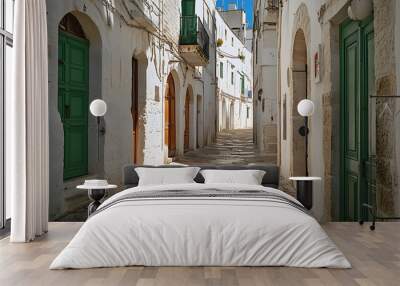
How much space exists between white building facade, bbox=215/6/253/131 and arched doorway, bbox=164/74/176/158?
3529 mm

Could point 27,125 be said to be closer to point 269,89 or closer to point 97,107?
point 97,107

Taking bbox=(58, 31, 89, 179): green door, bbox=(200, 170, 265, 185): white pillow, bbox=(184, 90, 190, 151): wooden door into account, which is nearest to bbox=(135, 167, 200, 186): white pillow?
bbox=(200, 170, 265, 185): white pillow

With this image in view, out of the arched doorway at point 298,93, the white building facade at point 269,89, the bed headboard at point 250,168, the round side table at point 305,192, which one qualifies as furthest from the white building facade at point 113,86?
the round side table at point 305,192

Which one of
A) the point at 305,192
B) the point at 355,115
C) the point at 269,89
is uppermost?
the point at 269,89

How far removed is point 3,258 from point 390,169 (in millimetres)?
2818

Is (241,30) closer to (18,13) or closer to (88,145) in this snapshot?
(88,145)

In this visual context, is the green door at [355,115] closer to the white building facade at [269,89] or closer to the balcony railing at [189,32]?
the white building facade at [269,89]

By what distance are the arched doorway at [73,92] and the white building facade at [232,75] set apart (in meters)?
7.61

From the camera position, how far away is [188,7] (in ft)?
37.0

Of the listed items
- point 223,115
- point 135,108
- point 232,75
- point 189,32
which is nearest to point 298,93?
point 135,108

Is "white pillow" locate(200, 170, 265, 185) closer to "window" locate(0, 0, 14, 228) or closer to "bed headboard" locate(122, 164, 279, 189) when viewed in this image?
"bed headboard" locate(122, 164, 279, 189)

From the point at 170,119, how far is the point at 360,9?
6004 mm

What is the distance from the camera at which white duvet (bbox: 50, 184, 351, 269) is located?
131 inches

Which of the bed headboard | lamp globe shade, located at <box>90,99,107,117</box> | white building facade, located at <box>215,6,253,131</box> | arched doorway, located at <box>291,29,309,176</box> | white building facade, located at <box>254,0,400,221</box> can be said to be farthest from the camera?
white building facade, located at <box>215,6,253,131</box>
